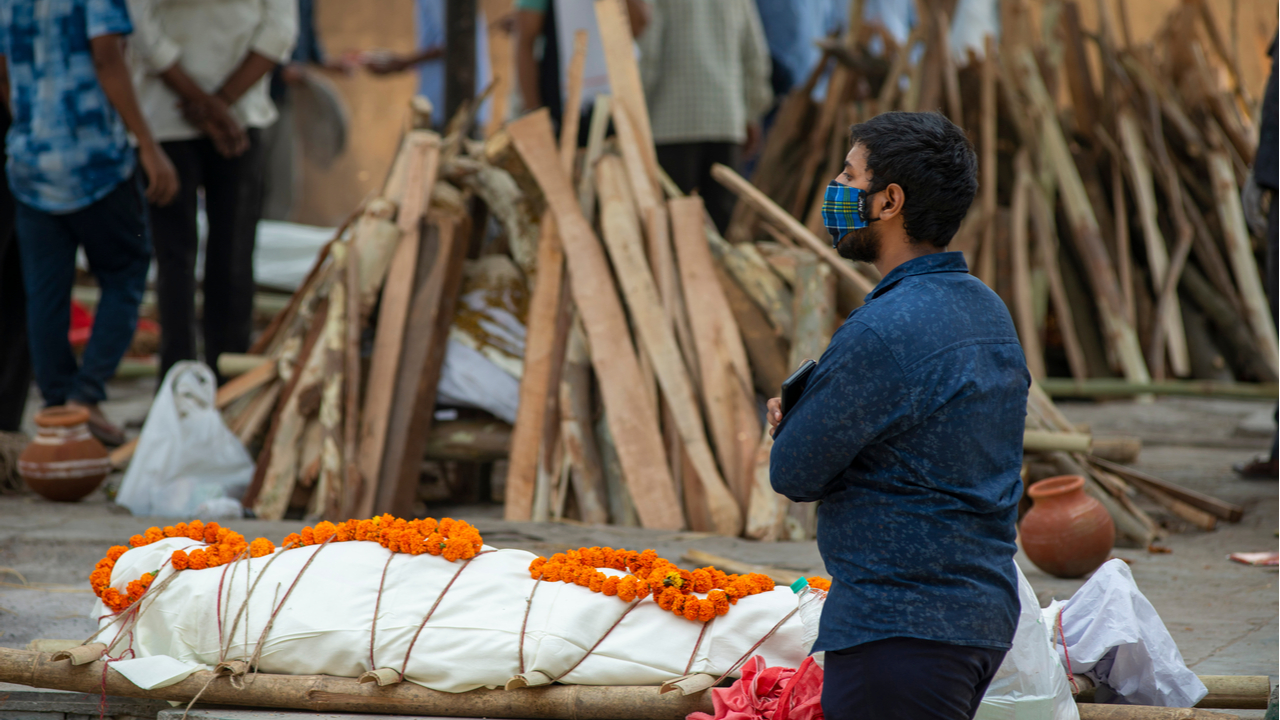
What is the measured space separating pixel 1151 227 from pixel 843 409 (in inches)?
260

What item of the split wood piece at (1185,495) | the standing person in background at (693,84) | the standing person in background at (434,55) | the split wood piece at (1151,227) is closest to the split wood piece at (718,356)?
the standing person in background at (693,84)

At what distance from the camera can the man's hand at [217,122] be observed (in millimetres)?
4988

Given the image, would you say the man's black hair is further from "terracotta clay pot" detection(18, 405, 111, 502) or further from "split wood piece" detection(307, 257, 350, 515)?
"terracotta clay pot" detection(18, 405, 111, 502)

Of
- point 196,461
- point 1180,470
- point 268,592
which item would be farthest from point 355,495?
point 1180,470

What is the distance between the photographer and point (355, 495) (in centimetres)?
427

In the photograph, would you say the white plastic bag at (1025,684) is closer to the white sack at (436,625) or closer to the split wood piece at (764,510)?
the white sack at (436,625)

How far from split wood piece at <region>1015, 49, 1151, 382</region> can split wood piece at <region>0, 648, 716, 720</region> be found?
5570 millimetres

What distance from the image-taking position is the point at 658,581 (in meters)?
2.46

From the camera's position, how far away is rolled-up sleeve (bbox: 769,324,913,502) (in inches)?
64.0

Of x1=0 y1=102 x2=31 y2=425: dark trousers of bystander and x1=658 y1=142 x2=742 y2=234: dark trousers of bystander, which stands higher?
x1=658 y1=142 x2=742 y2=234: dark trousers of bystander

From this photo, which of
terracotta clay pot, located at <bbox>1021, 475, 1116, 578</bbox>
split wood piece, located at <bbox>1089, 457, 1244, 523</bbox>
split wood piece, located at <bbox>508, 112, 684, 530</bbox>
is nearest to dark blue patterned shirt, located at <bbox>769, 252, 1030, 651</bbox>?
terracotta clay pot, located at <bbox>1021, 475, 1116, 578</bbox>

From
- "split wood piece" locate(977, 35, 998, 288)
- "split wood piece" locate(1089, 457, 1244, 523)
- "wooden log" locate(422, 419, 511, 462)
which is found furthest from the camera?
"split wood piece" locate(977, 35, 998, 288)

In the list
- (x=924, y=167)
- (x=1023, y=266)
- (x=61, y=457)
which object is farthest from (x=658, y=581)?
(x=1023, y=266)

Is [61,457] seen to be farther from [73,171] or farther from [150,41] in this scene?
[150,41]
